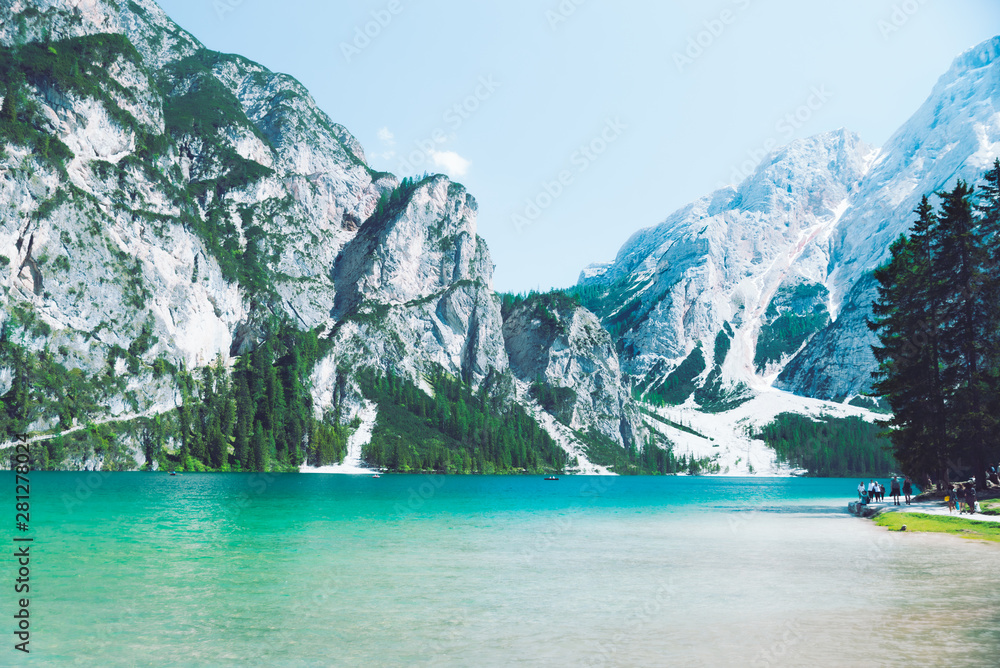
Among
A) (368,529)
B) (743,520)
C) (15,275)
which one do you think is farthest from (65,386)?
(743,520)

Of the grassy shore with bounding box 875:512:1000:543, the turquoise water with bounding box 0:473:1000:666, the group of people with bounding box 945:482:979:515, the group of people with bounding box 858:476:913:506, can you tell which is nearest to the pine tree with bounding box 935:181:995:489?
the group of people with bounding box 945:482:979:515

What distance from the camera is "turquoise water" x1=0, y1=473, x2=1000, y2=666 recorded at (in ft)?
54.0

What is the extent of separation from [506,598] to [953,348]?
51.0m

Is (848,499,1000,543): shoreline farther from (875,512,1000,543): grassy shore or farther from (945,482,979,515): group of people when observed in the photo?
(945,482,979,515): group of people

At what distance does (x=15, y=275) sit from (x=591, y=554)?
218 metres

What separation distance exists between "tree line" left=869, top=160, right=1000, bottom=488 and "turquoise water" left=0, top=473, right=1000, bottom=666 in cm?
1431

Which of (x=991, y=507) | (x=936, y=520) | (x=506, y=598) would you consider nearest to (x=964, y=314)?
(x=991, y=507)

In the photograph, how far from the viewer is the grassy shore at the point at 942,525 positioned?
126ft

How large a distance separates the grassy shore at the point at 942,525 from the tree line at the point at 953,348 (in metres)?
7.86

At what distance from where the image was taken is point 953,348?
57.7 metres

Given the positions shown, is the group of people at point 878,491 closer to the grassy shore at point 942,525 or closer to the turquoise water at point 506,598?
the grassy shore at point 942,525

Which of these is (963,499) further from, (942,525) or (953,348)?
(942,525)

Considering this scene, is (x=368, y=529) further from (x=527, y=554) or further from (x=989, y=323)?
(x=989, y=323)

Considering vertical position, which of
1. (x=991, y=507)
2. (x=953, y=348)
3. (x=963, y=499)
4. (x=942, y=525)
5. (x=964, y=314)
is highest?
(x=964, y=314)
